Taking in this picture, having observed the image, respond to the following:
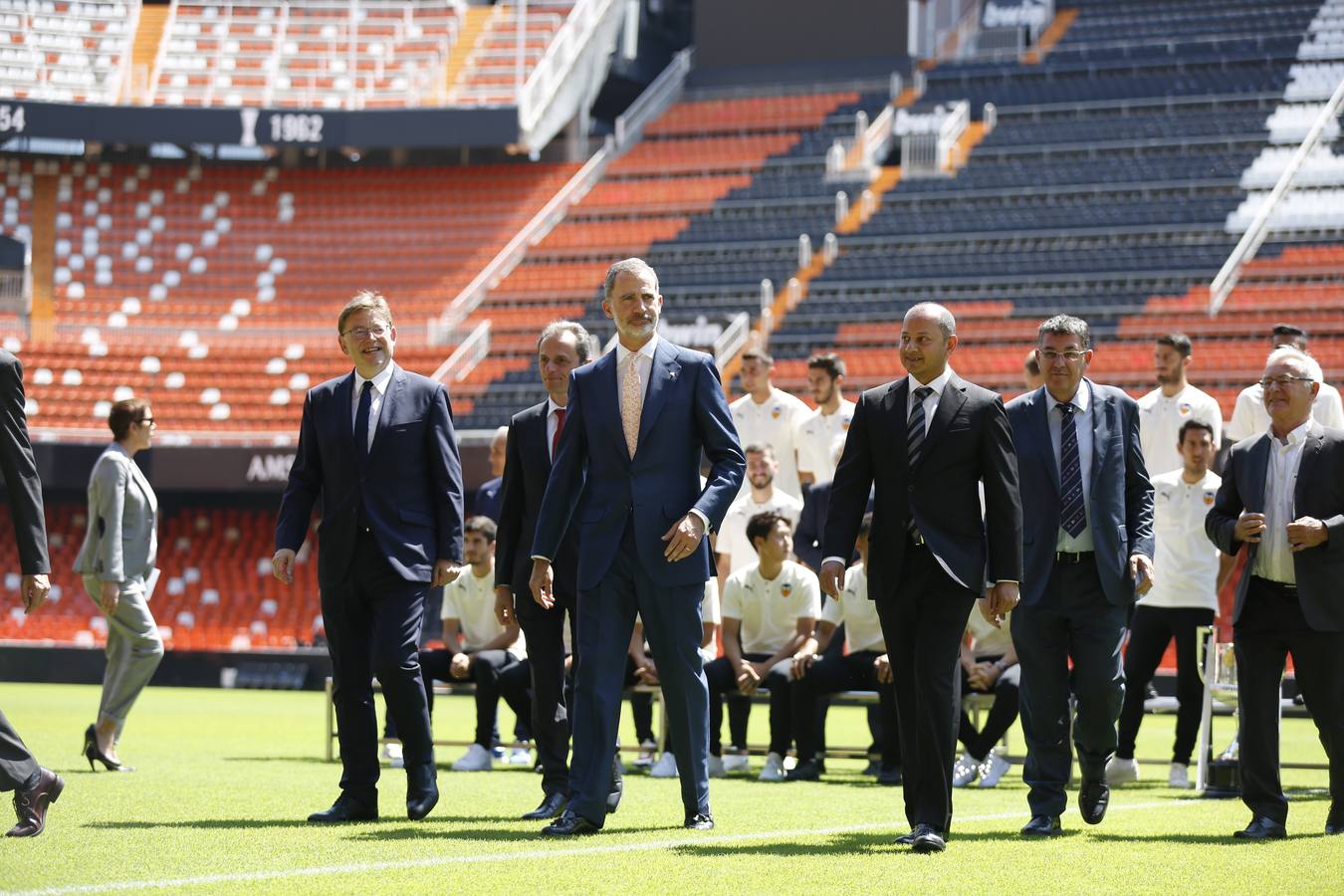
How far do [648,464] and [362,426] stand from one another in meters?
1.33

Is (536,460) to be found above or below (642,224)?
below

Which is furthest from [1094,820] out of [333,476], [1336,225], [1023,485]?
[1336,225]

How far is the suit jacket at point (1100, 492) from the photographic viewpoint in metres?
7.77

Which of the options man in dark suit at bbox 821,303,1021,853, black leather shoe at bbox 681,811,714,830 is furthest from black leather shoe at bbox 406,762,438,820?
man in dark suit at bbox 821,303,1021,853

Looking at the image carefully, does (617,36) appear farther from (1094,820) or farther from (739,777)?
(1094,820)

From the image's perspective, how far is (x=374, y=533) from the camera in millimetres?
7707

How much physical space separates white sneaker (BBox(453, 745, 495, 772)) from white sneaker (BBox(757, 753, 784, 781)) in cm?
177

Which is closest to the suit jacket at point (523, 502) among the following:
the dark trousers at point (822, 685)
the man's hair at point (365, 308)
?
the man's hair at point (365, 308)

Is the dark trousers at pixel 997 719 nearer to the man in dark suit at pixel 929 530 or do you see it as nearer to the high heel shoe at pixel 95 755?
the man in dark suit at pixel 929 530

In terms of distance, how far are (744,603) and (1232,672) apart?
308cm

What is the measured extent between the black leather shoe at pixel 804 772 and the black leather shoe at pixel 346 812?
3861 mm

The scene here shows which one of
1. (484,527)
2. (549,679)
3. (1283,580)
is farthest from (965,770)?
(484,527)

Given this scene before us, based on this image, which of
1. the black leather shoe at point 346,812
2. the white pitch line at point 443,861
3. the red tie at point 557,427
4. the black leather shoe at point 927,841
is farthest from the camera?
the red tie at point 557,427

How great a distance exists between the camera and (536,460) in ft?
27.4
